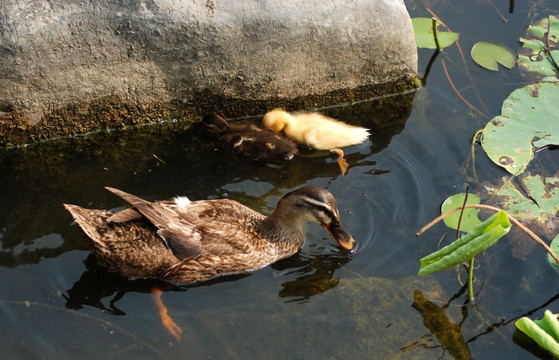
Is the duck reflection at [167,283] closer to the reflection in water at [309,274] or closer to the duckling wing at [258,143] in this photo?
the reflection in water at [309,274]

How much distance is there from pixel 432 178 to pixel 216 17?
194 cm

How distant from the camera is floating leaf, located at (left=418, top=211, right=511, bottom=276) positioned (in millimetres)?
4016

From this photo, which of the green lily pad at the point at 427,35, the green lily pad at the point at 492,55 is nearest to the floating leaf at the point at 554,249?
the green lily pad at the point at 492,55

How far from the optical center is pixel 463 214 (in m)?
5.06

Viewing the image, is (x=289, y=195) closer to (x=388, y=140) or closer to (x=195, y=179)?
→ (x=195, y=179)

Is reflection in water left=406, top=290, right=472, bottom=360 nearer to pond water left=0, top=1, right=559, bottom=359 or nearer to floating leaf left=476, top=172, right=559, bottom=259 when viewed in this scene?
pond water left=0, top=1, right=559, bottom=359

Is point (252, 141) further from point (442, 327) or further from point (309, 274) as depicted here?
point (442, 327)

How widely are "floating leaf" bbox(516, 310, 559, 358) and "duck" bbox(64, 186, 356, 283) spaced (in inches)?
46.5

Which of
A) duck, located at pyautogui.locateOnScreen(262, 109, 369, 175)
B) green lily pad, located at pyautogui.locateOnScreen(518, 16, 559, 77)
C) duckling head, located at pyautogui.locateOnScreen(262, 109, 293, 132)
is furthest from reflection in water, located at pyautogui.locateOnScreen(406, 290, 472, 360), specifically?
green lily pad, located at pyautogui.locateOnScreen(518, 16, 559, 77)

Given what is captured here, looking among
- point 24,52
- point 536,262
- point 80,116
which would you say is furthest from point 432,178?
point 24,52

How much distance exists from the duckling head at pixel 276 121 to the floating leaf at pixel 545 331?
88.4 inches

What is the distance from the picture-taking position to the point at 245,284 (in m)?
4.66

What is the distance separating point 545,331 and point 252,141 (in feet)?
7.81

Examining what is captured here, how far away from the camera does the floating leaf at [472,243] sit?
402 cm
